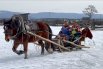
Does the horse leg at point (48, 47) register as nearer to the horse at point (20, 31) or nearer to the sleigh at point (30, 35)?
the sleigh at point (30, 35)

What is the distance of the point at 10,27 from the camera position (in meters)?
12.8

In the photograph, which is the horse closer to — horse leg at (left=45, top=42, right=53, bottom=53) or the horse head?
the horse head

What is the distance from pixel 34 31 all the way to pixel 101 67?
12.6 ft

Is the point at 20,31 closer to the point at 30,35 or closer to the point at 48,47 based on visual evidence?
the point at 30,35

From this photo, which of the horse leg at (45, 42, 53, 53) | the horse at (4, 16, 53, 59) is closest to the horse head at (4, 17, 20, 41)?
the horse at (4, 16, 53, 59)

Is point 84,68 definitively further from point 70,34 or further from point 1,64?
point 70,34

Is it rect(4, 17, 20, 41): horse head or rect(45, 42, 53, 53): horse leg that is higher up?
rect(4, 17, 20, 41): horse head

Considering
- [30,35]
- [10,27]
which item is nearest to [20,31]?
[10,27]

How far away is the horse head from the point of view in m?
12.8

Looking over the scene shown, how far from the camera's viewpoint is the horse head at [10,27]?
41.8ft

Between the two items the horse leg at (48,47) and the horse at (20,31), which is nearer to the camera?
the horse at (20,31)

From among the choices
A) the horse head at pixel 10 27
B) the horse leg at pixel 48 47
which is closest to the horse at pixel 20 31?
the horse head at pixel 10 27

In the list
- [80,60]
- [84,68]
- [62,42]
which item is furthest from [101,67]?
[62,42]

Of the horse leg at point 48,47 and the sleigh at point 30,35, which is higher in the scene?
the sleigh at point 30,35
